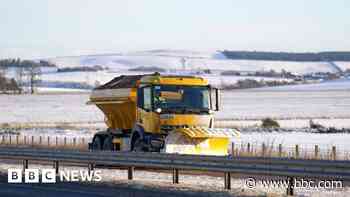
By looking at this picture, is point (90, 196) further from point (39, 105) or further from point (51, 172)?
point (39, 105)

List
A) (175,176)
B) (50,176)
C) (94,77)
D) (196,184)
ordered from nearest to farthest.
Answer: (196,184) → (175,176) → (50,176) → (94,77)

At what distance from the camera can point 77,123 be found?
67.8 metres

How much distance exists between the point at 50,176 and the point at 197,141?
4.98 meters

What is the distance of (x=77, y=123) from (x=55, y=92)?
54237mm

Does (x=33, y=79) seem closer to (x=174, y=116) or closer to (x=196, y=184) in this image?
(x=174, y=116)

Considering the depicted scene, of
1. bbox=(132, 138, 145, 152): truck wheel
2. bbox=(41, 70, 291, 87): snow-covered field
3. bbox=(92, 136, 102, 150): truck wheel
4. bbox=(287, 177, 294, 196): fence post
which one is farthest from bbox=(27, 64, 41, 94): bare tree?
bbox=(287, 177, 294, 196): fence post

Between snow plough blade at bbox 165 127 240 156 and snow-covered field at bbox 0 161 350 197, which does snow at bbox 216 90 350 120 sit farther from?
snow-covered field at bbox 0 161 350 197

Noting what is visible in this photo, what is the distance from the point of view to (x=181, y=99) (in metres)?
28.9

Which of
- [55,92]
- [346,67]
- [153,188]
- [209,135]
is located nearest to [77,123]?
[209,135]

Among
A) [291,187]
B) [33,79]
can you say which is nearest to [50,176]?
[291,187]

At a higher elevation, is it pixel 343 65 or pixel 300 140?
pixel 300 140

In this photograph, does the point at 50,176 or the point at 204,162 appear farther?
the point at 50,176

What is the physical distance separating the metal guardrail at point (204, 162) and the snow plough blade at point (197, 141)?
268 cm

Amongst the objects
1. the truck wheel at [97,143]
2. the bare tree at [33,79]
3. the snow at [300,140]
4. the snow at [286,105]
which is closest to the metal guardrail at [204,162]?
the truck wheel at [97,143]
